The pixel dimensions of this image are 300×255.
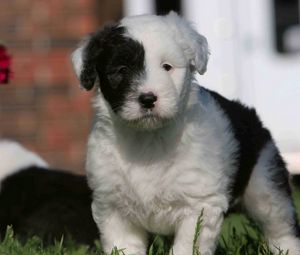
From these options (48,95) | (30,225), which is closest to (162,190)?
(30,225)

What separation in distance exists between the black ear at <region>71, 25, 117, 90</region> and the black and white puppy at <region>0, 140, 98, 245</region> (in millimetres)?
2120

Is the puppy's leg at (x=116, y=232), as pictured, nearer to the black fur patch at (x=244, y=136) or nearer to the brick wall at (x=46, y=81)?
the black fur patch at (x=244, y=136)

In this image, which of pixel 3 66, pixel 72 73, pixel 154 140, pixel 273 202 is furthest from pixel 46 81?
pixel 154 140

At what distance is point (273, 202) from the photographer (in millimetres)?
7809

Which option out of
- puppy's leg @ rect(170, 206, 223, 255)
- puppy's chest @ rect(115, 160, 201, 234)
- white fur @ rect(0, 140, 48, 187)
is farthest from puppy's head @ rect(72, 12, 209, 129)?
white fur @ rect(0, 140, 48, 187)

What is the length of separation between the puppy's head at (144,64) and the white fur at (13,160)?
8.72 ft

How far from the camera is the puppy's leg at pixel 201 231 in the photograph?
6965mm

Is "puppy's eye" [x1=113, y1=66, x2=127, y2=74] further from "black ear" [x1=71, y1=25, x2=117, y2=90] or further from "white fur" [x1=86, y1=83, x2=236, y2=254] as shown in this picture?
"white fur" [x1=86, y1=83, x2=236, y2=254]

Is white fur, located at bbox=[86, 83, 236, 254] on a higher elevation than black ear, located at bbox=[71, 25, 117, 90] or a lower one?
lower

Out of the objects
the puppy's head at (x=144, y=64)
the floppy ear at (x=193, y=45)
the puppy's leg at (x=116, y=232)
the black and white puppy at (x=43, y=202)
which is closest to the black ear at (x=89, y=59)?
the puppy's head at (x=144, y=64)

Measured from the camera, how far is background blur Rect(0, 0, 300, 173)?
539 inches

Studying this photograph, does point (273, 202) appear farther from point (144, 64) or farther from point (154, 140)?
point (144, 64)

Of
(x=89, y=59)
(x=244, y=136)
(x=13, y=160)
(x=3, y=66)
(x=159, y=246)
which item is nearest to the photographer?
(x=89, y=59)

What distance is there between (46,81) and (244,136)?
642cm
